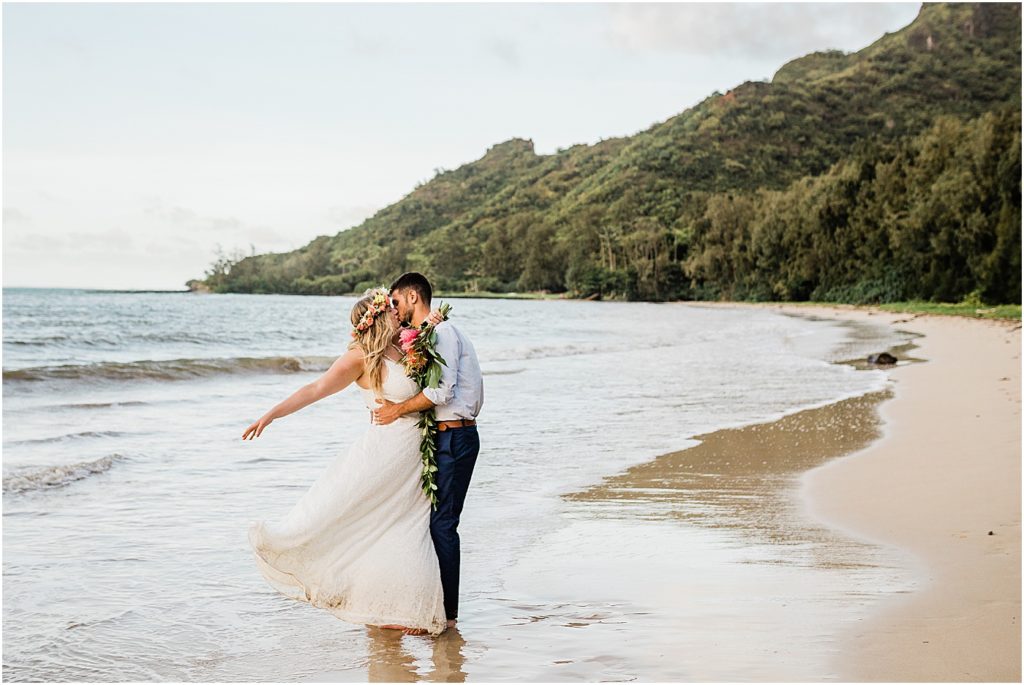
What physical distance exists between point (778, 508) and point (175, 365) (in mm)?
17086

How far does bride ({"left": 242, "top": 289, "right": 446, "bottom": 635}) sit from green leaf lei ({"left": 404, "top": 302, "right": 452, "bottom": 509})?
1.7 inches

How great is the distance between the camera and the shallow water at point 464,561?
14.8ft

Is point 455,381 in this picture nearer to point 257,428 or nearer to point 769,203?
point 257,428

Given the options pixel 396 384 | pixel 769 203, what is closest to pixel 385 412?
pixel 396 384

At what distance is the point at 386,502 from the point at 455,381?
72cm

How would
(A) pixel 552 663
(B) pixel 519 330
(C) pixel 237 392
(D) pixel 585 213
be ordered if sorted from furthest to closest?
(D) pixel 585 213 → (B) pixel 519 330 → (C) pixel 237 392 → (A) pixel 552 663

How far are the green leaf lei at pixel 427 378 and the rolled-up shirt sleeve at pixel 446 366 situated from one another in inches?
0.9

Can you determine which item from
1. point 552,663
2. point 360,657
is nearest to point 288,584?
point 360,657

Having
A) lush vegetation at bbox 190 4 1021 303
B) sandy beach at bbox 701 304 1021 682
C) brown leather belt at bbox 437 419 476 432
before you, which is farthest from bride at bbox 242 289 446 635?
lush vegetation at bbox 190 4 1021 303

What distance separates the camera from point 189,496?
8.16m

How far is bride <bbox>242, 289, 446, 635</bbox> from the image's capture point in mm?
4910

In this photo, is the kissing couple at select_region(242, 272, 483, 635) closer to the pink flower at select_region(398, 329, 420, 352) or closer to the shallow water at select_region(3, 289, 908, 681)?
the pink flower at select_region(398, 329, 420, 352)

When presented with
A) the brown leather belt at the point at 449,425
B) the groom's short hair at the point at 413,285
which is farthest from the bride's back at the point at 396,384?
the groom's short hair at the point at 413,285

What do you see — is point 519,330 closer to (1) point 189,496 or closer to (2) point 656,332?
(2) point 656,332
